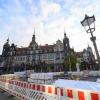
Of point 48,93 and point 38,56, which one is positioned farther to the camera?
point 38,56

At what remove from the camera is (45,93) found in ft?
21.2

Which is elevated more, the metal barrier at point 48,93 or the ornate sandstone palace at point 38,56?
the ornate sandstone palace at point 38,56

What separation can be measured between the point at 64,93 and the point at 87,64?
67281 mm

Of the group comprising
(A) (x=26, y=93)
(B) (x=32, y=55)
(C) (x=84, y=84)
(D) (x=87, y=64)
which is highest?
(B) (x=32, y=55)

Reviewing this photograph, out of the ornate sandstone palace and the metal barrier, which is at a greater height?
the ornate sandstone palace

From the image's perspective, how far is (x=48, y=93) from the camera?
6.21m

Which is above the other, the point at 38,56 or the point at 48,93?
the point at 38,56

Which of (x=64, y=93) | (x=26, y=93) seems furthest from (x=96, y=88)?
(x=26, y=93)

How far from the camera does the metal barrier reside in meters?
4.15

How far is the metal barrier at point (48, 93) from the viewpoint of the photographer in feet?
13.6

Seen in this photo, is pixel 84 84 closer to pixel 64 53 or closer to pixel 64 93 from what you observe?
pixel 64 93

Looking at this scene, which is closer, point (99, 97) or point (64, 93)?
point (99, 97)

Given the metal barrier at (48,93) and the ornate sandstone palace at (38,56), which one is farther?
the ornate sandstone palace at (38,56)

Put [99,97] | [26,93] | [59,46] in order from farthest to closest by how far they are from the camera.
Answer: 1. [59,46]
2. [26,93]
3. [99,97]
